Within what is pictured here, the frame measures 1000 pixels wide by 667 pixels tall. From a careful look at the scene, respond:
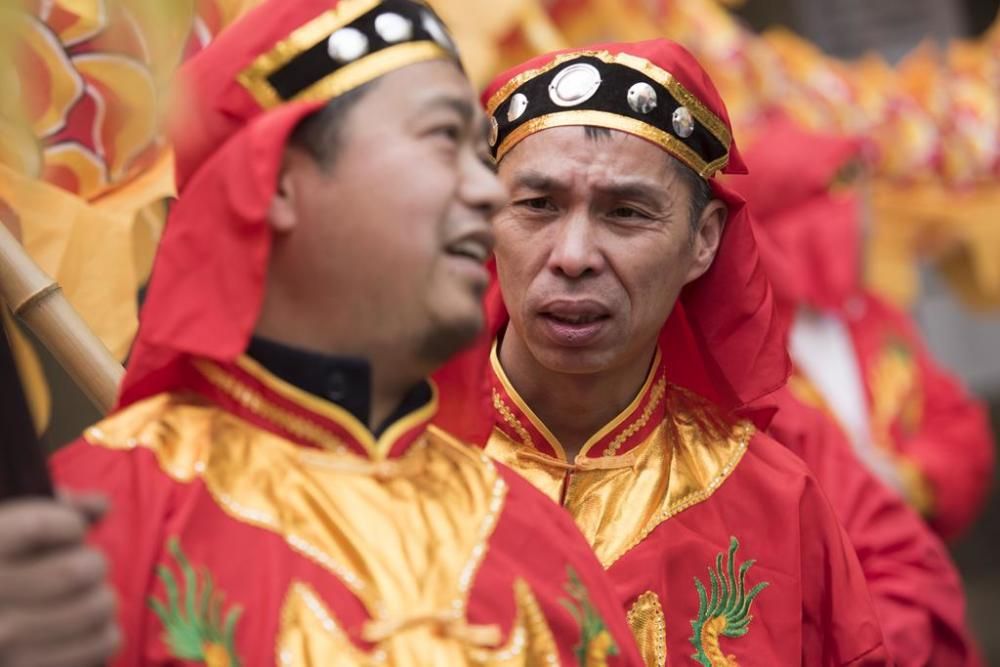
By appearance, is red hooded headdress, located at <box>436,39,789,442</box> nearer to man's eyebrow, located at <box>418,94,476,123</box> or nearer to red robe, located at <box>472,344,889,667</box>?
red robe, located at <box>472,344,889,667</box>

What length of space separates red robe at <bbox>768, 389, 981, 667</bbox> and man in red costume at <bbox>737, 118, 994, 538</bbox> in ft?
3.78

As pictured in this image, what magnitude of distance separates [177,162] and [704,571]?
1.10 m

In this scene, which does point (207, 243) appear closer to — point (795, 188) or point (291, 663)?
point (291, 663)

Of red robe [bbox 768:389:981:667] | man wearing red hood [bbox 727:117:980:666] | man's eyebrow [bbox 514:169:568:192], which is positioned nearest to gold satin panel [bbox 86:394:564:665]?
man's eyebrow [bbox 514:169:568:192]

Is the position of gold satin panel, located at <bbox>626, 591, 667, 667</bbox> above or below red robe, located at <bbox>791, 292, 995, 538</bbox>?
above

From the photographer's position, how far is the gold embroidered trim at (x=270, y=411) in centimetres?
203

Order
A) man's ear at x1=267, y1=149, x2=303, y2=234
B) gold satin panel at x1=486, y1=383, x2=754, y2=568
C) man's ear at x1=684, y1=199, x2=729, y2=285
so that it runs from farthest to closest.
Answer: man's ear at x1=684, y1=199, x2=729, y2=285, gold satin panel at x1=486, y1=383, x2=754, y2=568, man's ear at x1=267, y1=149, x2=303, y2=234

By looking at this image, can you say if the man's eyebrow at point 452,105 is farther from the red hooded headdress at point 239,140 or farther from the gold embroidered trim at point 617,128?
the gold embroidered trim at point 617,128

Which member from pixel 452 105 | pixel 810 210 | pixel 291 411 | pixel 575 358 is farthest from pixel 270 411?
pixel 810 210

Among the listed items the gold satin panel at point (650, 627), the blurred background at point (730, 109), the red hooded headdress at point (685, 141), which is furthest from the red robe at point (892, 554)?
the blurred background at point (730, 109)

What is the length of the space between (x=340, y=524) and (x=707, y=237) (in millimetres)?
1180

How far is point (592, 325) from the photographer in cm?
284

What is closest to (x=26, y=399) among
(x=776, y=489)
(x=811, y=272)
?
(x=776, y=489)

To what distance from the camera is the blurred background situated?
2.84m
